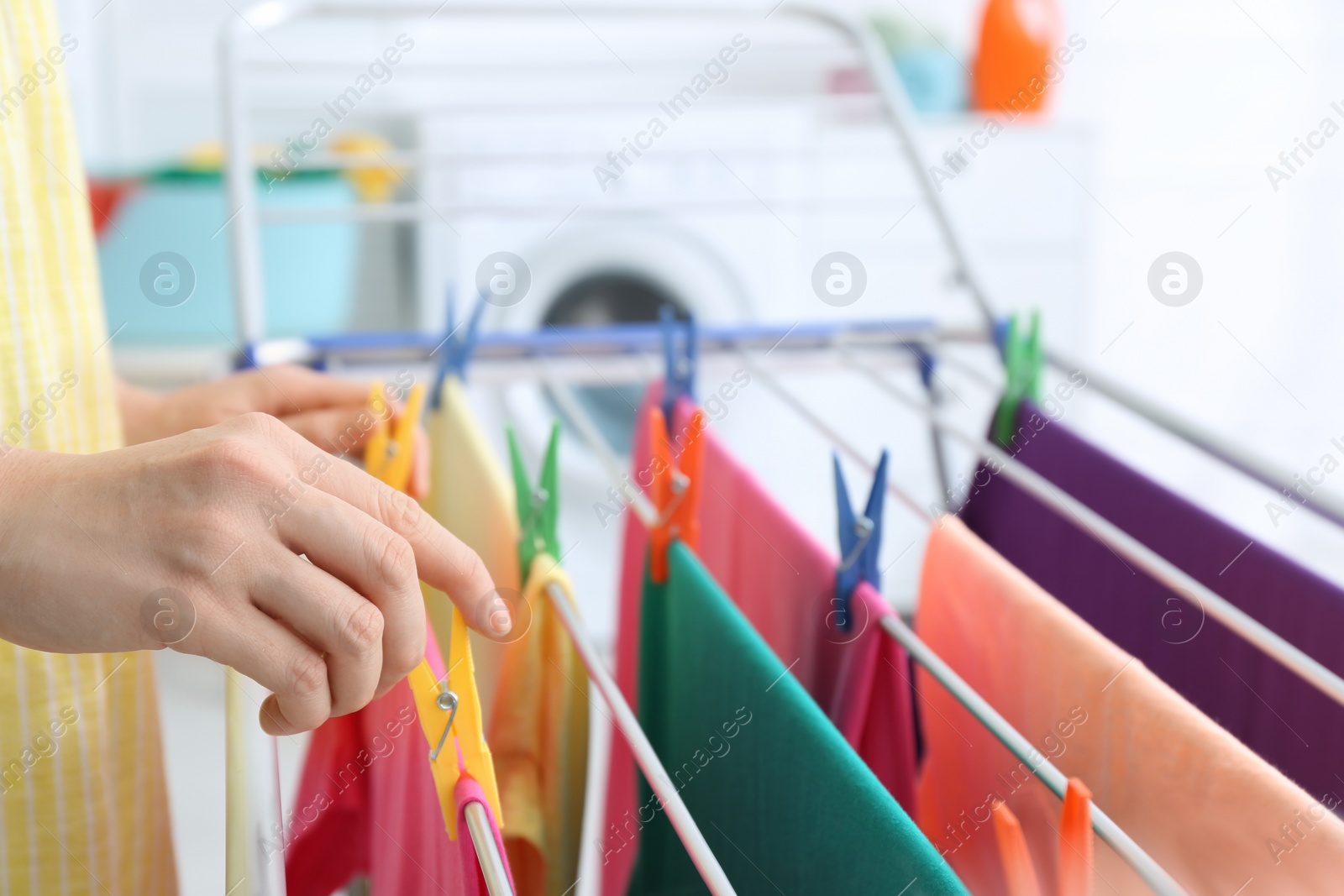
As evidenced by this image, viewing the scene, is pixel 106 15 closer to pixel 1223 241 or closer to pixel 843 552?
pixel 843 552

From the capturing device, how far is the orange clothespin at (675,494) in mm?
576

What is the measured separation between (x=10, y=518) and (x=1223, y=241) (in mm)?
3086

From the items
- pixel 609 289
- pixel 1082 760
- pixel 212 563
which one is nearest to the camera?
pixel 212 563

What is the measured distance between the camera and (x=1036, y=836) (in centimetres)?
48

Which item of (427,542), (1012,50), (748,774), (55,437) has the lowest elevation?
(748,774)

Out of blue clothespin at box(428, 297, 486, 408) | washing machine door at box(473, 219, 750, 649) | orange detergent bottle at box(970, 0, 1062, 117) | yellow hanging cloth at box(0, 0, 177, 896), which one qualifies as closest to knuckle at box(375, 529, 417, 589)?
yellow hanging cloth at box(0, 0, 177, 896)

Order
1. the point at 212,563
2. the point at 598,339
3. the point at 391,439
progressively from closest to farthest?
1. the point at 212,563
2. the point at 391,439
3. the point at 598,339

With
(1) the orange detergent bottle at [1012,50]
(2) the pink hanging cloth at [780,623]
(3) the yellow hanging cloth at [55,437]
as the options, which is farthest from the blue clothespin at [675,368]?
(1) the orange detergent bottle at [1012,50]

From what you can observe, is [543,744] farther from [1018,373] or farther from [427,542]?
[1018,373]

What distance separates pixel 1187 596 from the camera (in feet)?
1.73

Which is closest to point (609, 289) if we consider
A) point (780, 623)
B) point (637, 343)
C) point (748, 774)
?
point (637, 343)

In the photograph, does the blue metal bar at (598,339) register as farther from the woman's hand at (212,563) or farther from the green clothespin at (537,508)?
the woman's hand at (212,563)

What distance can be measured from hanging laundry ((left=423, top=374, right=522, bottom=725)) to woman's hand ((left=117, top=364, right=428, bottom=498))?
0.11ft

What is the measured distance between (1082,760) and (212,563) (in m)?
0.34
